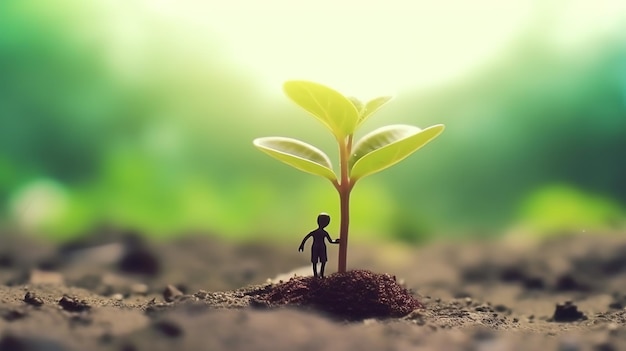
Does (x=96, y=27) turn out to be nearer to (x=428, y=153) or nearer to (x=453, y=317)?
(x=428, y=153)

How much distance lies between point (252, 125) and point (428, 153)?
98 cm

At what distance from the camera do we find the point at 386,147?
1.62m

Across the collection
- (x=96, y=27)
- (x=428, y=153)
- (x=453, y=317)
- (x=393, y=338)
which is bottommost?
(x=393, y=338)

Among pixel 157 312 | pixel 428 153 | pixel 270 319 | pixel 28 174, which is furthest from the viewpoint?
pixel 428 153

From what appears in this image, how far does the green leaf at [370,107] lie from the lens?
1.74 m

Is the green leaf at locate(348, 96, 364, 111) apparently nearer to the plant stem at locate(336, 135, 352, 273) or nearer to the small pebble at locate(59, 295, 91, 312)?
the plant stem at locate(336, 135, 352, 273)

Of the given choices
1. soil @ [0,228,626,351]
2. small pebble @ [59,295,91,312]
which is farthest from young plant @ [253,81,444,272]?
small pebble @ [59,295,91,312]

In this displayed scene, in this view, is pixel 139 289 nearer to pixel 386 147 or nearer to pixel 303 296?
pixel 303 296

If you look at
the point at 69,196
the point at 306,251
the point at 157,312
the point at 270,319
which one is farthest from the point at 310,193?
the point at 270,319

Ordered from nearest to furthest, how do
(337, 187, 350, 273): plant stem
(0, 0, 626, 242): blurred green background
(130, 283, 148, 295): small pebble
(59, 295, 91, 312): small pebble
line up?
(59, 295, 91, 312): small pebble
(337, 187, 350, 273): plant stem
(130, 283, 148, 295): small pebble
(0, 0, 626, 242): blurred green background

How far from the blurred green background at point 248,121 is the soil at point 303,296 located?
199 millimetres

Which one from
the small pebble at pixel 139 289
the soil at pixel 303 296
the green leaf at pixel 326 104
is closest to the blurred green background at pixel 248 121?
the soil at pixel 303 296

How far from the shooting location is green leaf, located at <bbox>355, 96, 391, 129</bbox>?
1738mm

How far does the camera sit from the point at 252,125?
340 cm
